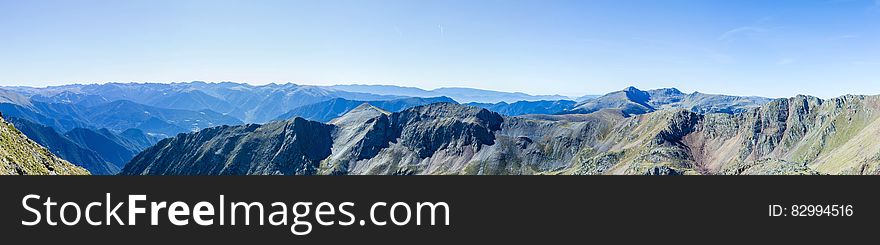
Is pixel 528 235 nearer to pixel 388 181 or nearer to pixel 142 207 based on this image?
pixel 388 181

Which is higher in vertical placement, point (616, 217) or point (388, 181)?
point (388, 181)

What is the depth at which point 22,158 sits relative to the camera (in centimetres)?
8075

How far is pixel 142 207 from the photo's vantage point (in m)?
13.8

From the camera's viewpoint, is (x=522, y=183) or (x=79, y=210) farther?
(x=522, y=183)

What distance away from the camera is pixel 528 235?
14.4m

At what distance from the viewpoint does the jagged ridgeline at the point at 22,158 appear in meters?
70.3

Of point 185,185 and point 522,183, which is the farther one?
point 522,183

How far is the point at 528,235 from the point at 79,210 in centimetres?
1164

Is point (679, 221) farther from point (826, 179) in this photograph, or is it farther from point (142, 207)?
point (142, 207)

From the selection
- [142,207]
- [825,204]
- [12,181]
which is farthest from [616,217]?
[12,181]

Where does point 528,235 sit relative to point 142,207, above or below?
below

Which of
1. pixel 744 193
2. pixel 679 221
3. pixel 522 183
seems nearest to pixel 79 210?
pixel 522 183

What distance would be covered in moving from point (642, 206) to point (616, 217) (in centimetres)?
81

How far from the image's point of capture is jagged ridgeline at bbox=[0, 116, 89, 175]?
2768 inches
